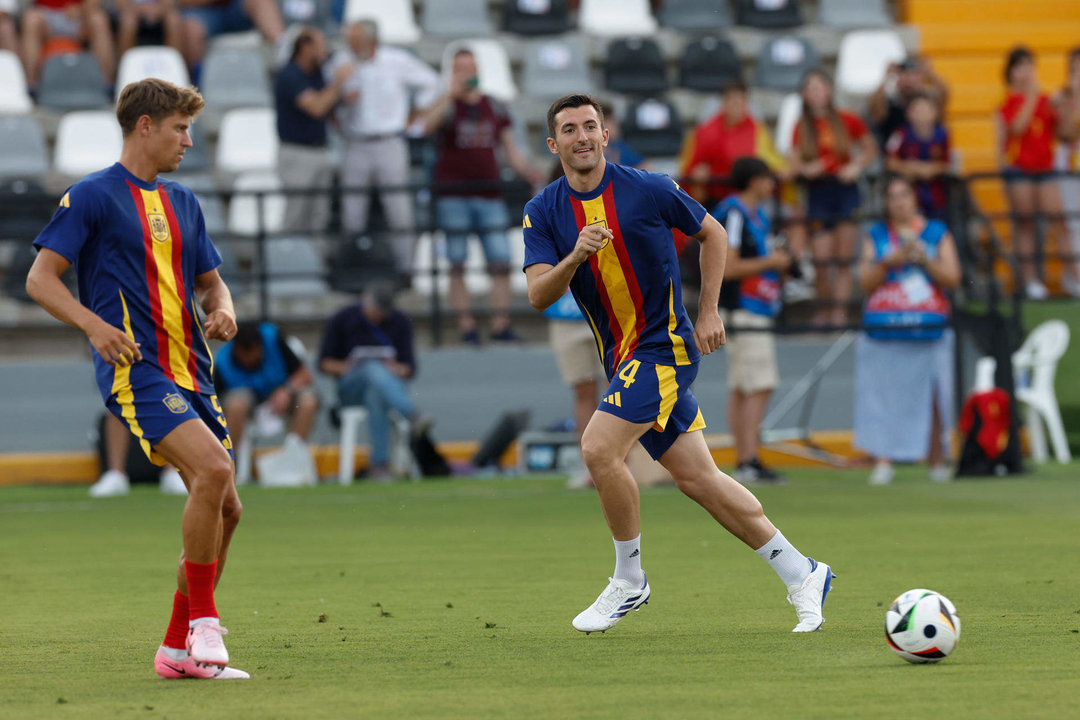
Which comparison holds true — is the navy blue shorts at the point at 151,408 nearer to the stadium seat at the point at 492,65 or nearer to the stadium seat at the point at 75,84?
the stadium seat at the point at 492,65

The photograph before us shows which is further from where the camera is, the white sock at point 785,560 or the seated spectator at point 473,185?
the seated spectator at point 473,185

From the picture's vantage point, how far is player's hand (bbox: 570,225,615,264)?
5.47m

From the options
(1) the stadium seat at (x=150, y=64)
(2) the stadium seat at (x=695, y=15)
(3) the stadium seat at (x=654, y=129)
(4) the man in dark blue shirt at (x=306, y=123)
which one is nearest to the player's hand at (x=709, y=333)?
(4) the man in dark blue shirt at (x=306, y=123)

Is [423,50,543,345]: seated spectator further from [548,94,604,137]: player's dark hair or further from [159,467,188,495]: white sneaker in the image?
[548,94,604,137]: player's dark hair

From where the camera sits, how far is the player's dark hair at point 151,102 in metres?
5.36

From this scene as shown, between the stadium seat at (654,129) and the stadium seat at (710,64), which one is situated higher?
the stadium seat at (710,64)

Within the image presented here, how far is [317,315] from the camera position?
51.5 feet

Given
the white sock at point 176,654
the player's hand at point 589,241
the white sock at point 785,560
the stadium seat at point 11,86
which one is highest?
the stadium seat at point 11,86

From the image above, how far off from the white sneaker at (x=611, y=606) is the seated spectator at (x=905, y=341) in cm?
642

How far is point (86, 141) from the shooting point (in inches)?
677

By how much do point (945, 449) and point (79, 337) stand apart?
836 cm

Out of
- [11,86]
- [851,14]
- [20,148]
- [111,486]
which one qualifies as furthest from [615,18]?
[111,486]

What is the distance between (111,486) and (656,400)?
8.26 meters

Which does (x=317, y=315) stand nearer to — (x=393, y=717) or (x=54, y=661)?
(x=54, y=661)
